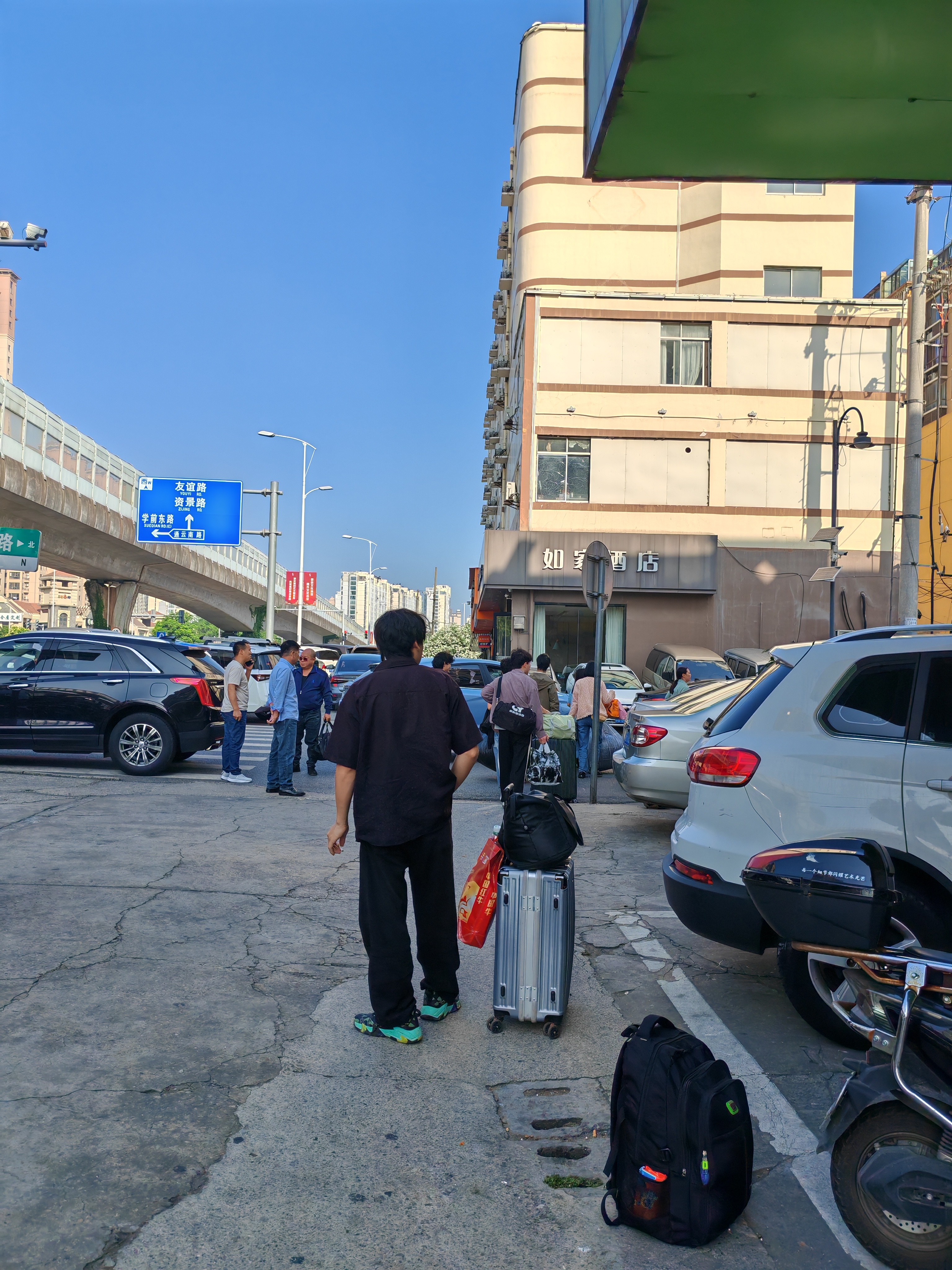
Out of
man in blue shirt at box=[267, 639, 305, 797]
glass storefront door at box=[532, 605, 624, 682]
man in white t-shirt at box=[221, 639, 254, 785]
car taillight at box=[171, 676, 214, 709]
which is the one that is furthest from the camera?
glass storefront door at box=[532, 605, 624, 682]

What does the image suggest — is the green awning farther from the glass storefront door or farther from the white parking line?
the glass storefront door

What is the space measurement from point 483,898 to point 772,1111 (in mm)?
1470

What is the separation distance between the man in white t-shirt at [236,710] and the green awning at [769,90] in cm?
717

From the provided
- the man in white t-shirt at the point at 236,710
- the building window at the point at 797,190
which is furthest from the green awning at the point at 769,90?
the building window at the point at 797,190

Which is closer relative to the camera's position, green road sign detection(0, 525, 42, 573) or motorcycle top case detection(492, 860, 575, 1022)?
motorcycle top case detection(492, 860, 575, 1022)

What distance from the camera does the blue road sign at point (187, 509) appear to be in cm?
3134

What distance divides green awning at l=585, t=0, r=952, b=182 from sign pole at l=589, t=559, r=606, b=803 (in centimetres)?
575

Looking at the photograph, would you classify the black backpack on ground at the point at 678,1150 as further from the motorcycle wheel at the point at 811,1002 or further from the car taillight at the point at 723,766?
the car taillight at the point at 723,766

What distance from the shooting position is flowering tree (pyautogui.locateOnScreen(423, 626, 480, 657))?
2653 inches

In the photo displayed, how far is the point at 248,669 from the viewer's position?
1238 centimetres

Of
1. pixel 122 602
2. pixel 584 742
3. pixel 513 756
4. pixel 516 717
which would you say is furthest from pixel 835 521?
pixel 122 602

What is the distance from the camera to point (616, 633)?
29969 mm

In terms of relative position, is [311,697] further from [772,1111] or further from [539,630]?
[539,630]

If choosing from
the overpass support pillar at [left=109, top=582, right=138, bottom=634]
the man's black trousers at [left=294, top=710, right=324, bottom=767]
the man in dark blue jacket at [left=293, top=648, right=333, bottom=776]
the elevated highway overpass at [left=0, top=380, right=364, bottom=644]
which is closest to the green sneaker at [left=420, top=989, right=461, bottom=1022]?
the man in dark blue jacket at [left=293, top=648, right=333, bottom=776]
